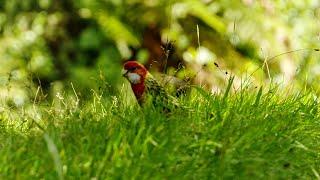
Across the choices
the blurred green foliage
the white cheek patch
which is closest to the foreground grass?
the white cheek patch

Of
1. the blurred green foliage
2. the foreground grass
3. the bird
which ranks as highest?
the blurred green foliage

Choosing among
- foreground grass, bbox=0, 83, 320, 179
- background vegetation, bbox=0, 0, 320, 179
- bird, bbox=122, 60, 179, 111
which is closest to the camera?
foreground grass, bbox=0, 83, 320, 179

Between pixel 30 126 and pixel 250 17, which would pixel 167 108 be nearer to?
pixel 30 126

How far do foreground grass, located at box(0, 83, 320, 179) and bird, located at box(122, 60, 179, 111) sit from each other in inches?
3.3

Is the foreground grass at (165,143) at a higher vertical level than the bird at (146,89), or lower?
lower

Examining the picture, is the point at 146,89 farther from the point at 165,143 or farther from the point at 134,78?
the point at 165,143

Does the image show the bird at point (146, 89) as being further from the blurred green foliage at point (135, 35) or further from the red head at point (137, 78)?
the blurred green foliage at point (135, 35)

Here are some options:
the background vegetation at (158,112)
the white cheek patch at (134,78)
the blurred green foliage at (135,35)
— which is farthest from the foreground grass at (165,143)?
the blurred green foliage at (135,35)

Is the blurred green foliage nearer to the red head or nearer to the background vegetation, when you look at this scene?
the background vegetation

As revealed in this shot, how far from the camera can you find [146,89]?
4.22 m

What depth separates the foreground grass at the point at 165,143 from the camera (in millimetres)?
3336

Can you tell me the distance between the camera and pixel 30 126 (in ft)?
13.5

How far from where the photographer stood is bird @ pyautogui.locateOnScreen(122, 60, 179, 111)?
4.18m

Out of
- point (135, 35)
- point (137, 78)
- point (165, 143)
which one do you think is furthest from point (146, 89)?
point (135, 35)
